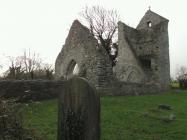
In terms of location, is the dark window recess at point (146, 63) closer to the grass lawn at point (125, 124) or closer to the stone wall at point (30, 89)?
the stone wall at point (30, 89)

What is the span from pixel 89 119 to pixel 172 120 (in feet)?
19.6

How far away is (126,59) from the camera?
102 feet

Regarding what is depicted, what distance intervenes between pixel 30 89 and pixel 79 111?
8315 mm

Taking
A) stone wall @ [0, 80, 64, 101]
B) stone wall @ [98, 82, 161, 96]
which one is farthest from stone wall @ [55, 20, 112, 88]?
stone wall @ [0, 80, 64, 101]

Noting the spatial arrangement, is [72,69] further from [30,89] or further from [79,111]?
[79,111]

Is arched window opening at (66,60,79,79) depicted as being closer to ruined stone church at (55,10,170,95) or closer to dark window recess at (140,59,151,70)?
ruined stone church at (55,10,170,95)

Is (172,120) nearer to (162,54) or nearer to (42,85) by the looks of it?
(42,85)

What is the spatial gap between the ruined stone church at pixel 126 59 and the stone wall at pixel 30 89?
3.27m

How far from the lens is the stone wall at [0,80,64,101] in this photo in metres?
A: 13.2

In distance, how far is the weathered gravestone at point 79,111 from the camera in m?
5.91

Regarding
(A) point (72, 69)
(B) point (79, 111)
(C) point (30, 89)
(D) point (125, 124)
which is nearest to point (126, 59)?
(A) point (72, 69)

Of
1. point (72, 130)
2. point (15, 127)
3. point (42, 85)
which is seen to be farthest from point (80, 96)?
point (42, 85)

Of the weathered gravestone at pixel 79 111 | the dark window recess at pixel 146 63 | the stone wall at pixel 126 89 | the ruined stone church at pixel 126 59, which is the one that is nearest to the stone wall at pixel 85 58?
the ruined stone church at pixel 126 59

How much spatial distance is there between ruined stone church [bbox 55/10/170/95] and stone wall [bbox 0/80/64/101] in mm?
3272
